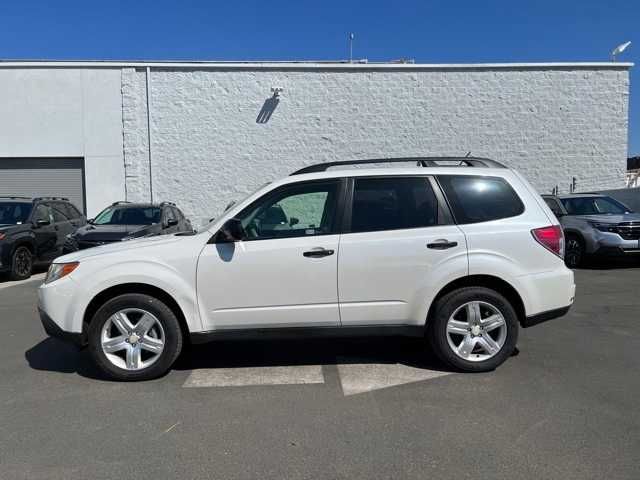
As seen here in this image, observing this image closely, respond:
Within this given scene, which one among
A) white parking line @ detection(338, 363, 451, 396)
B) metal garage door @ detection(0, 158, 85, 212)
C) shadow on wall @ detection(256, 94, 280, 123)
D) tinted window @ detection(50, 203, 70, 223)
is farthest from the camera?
shadow on wall @ detection(256, 94, 280, 123)

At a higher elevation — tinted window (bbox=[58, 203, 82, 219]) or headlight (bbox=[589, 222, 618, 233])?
tinted window (bbox=[58, 203, 82, 219])

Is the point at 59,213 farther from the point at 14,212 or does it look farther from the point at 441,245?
the point at 441,245

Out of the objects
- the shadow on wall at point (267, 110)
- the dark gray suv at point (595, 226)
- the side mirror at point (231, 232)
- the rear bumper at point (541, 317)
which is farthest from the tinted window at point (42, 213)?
the dark gray suv at point (595, 226)

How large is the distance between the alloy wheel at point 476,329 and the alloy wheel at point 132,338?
2.57m

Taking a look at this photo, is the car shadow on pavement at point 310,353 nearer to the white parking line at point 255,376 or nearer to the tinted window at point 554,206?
the white parking line at point 255,376

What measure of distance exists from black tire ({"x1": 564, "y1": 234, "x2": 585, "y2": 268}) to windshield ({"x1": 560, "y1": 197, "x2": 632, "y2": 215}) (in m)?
0.78

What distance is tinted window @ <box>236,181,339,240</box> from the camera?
15.4 ft

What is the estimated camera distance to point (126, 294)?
4617 mm

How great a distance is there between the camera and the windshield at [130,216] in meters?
11.0

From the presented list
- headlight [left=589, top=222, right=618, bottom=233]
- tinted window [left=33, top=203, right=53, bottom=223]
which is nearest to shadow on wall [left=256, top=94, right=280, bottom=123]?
tinted window [left=33, top=203, right=53, bottom=223]

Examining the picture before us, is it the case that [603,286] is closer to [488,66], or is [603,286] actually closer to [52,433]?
[52,433]

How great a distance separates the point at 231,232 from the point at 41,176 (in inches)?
602

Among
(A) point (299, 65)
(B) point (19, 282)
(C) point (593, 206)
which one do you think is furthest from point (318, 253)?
(A) point (299, 65)

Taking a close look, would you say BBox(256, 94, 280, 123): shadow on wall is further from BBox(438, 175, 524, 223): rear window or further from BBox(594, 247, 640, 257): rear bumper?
BBox(438, 175, 524, 223): rear window
